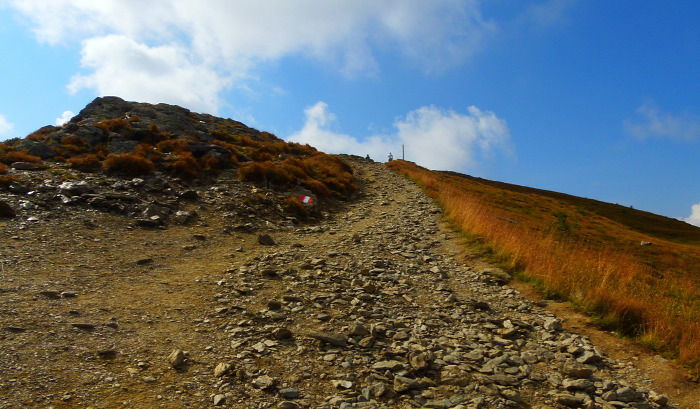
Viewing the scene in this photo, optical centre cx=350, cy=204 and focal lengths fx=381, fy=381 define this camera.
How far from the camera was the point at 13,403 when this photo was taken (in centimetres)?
498

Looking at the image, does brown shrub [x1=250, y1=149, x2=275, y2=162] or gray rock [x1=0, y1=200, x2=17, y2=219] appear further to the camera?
brown shrub [x1=250, y1=149, x2=275, y2=162]

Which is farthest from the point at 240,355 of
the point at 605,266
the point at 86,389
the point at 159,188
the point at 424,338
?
the point at 159,188

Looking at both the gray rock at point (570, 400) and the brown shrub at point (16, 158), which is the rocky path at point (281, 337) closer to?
the gray rock at point (570, 400)

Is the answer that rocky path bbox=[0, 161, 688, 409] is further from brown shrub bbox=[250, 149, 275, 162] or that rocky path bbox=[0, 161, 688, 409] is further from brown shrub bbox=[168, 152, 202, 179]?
brown shrub bbox=[250, 149, 275, 162]

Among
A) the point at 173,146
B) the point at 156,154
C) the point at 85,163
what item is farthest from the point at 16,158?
the point at 173,146

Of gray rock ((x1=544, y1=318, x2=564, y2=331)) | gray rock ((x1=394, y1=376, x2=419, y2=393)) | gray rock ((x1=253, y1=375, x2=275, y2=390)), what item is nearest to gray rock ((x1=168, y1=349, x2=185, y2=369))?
gray rock ((x1=253, y1=375, x2=275, y2=390))

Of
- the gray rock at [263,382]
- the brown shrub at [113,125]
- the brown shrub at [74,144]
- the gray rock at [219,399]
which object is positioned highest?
the brown shrub at [113,125]

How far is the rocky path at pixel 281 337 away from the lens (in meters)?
5.61

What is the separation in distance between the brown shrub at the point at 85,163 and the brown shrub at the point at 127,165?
2.65ft

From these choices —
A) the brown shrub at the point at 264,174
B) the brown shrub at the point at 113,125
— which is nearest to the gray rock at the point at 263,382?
the brown shrub at the point at 264,174

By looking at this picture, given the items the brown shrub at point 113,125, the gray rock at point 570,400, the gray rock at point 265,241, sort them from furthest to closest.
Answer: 1. the brown shrub at point 113,125
2. the gray rock at point 265,241
3. the gray rock at point 570,400

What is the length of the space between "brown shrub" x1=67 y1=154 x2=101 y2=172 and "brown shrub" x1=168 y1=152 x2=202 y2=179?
383cm

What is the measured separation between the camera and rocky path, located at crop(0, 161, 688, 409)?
5.61 metres

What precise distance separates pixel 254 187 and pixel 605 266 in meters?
17.6
